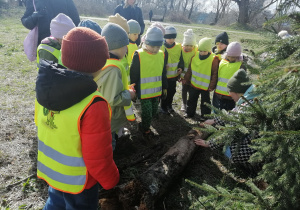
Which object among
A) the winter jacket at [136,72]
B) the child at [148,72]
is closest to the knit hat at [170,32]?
the child at [148,72]

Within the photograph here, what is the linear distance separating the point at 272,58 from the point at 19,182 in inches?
119

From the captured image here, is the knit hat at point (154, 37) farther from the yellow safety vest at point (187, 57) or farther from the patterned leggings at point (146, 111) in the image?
the yellow safety vest at point (187, 57)

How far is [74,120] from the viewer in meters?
1.52

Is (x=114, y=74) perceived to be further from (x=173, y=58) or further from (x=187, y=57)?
(x=187, y=57)

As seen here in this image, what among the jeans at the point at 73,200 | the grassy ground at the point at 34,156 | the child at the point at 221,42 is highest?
the child at the point at 221,42

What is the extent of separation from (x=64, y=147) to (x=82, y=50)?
734mm

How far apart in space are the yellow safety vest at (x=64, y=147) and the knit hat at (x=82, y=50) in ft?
0.84

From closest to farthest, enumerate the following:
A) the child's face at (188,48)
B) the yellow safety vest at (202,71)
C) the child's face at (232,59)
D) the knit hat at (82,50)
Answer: the knit hat at (82,50) < the child's face at (232,59) < the yellow safety vest at (202,71) < the child's face at (188,48)

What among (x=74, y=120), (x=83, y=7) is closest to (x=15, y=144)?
(x=74, y=120)

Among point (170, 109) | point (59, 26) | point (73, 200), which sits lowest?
point (170, 109)

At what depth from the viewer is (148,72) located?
3562 millimetres

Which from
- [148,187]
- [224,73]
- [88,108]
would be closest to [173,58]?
[224,73]

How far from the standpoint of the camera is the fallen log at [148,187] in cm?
221

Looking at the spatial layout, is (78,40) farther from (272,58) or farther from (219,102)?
(219,102)
